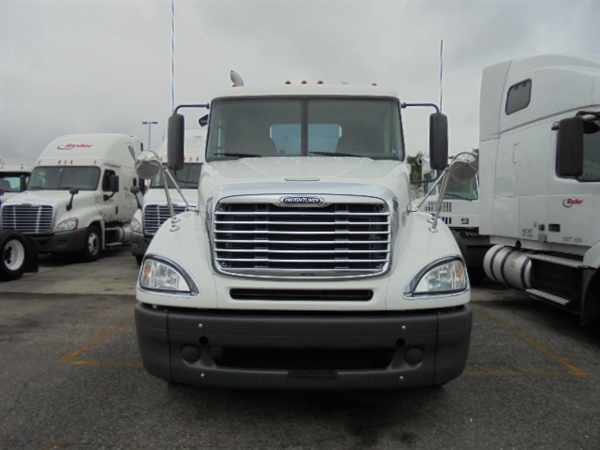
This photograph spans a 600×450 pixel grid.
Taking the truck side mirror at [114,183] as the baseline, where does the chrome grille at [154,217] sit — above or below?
below

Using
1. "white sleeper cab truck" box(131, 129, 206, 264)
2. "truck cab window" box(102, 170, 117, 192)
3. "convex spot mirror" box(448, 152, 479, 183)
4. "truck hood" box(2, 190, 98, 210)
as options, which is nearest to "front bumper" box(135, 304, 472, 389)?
"convex spot mirror" box(448, 152, 479, 183)

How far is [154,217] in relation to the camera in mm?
11281

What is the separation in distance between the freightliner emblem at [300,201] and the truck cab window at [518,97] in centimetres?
458

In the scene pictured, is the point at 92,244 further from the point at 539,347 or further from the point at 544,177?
the point at 539,347

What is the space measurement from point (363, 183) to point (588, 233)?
3382mm

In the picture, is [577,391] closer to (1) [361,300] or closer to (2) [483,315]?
(1) [361,300]

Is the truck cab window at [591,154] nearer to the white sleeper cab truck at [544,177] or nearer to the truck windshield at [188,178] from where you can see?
the white sleeper cab truck at [544,177]

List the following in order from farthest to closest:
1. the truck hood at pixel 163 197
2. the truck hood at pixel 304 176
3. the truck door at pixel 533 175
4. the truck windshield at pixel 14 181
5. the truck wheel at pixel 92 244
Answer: the truck windshield at pixel 14 181 → the truck wheel at pixel 92 244 → the truck hood at pixel 163 197 → the truck door at pixel 533 175 → the truck hood at pixel 304 176

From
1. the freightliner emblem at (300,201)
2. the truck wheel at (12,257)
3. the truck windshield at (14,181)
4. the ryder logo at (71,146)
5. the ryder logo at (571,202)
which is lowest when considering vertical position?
the truck wheel at (12,257)

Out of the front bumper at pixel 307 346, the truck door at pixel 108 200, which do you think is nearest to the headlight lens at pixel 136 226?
the truck door at pixel 108 200

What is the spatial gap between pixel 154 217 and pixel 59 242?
9.59ft

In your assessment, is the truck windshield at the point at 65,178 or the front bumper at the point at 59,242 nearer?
the front bumper at the point at 59,242

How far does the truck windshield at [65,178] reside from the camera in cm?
1370

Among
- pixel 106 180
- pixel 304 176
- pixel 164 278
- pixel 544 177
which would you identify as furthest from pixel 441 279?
pixel 106 180
